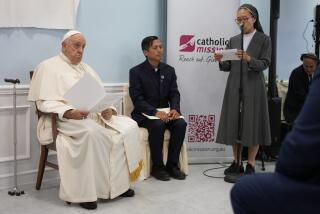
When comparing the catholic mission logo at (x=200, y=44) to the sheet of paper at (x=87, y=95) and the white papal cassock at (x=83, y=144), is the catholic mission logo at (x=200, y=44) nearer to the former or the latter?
the white papal cassock at (x=83, y=144)

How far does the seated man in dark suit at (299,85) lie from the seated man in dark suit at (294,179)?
3.35 m

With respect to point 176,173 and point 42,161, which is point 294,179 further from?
point 176,173

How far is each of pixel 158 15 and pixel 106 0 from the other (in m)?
0.63

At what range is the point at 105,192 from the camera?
125 inches

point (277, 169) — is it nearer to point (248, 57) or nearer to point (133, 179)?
point (133, 179)

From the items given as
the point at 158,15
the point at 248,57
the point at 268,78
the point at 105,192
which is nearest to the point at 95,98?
the point at 105,192

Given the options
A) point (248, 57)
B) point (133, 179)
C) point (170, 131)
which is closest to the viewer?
point (133, 179)

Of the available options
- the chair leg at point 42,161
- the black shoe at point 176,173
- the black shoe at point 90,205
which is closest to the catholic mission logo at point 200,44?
the black shoe at point 176,173

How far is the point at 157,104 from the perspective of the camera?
409 cm

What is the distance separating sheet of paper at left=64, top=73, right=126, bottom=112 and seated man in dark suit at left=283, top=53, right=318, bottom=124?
2.29 metres

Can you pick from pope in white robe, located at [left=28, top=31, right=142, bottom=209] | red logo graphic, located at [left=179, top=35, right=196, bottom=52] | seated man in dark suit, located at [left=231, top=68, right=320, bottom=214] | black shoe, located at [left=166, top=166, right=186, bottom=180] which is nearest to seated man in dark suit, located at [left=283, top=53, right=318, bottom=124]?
red logo graphic, located at [left=179, top=35, right=196, bottom=52]

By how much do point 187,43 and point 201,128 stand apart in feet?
2.83

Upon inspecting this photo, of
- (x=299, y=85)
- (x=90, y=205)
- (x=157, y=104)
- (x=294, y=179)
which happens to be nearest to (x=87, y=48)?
(x=157, y=104)

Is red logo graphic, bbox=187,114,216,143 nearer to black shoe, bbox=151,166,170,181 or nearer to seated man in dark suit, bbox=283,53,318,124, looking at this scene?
black shoe, bbox=151,166,170,181
